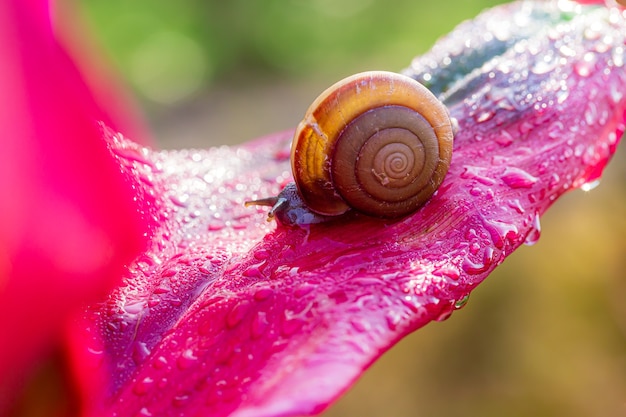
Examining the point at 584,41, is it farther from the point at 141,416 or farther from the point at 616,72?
the point at 141,416

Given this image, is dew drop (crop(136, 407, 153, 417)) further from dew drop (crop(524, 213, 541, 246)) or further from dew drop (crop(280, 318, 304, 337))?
dew drop (crop(524, 213, 541, 246))

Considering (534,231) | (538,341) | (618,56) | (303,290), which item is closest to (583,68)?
(618,56)

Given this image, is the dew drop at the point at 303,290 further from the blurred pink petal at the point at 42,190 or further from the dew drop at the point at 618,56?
the dew drop at the point at 618,56

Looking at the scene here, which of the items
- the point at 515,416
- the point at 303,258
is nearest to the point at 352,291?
the point at 303,258

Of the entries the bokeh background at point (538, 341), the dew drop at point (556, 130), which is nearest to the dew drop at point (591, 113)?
the dew drop at point (556, 130)

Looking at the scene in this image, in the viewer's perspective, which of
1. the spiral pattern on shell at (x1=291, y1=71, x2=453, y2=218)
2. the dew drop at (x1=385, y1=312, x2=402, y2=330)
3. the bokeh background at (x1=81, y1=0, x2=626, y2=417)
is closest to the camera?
the dew drop at (x1=385, y1=312, x2=402, y2=330)

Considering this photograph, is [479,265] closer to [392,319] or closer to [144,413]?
[392,319]

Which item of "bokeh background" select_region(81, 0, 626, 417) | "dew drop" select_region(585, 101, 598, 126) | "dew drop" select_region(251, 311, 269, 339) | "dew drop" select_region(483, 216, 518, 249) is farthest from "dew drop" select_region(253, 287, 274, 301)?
"bokeh background" select_region(81, 0, 626, 417)
